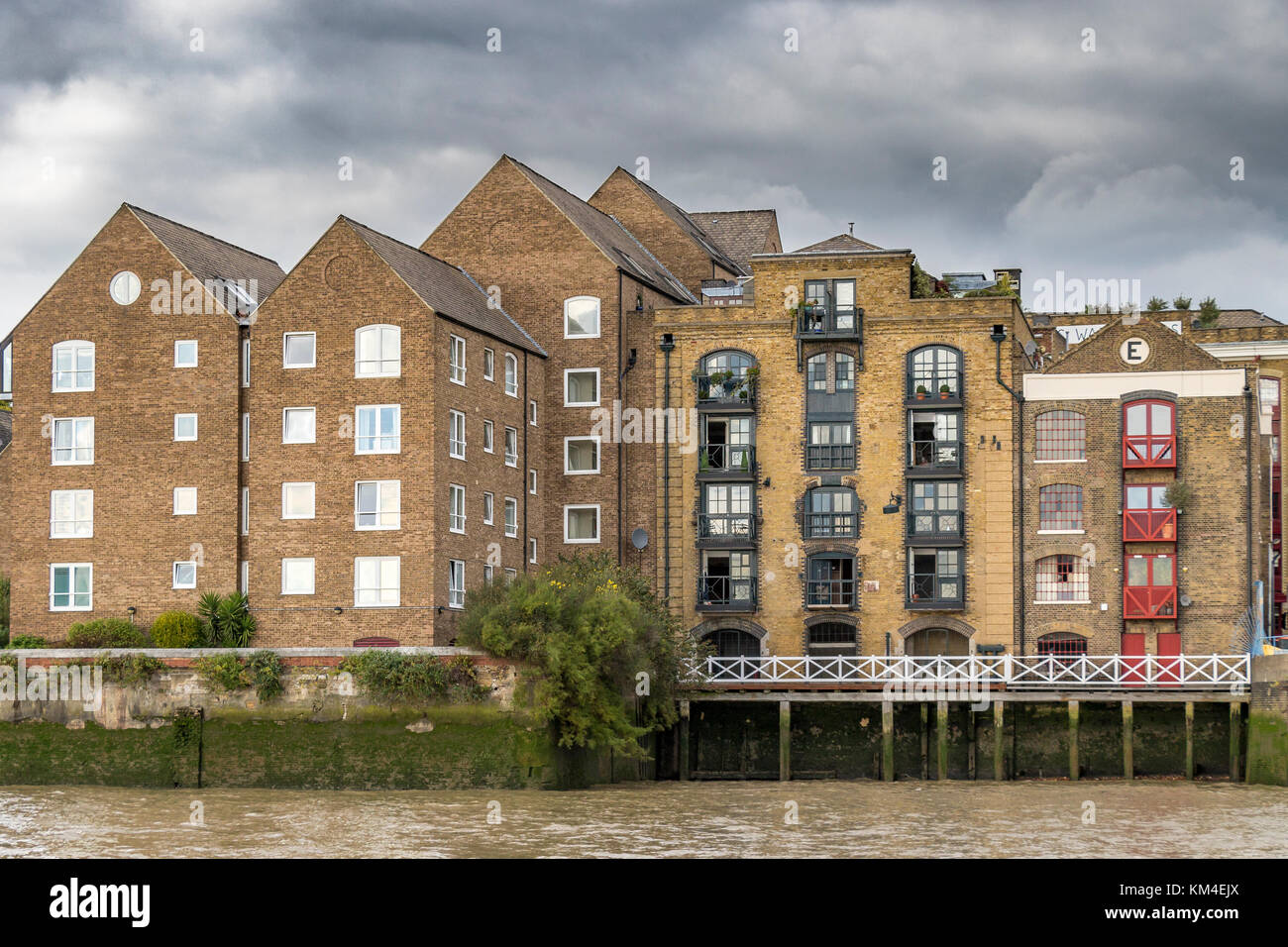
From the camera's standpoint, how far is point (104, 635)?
49.4m

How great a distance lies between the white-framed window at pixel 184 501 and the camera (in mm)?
51594

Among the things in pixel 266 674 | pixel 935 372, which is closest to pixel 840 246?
pixel 935 372

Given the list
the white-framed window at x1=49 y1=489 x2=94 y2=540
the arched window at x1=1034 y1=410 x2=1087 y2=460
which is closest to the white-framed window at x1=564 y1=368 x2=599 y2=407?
the arched window at x1=1034 y1=410 x2=1087 y2=460

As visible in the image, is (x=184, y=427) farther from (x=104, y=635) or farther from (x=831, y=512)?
(x=831, y=512)

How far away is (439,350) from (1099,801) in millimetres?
21643

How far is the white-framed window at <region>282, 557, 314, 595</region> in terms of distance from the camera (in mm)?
49469

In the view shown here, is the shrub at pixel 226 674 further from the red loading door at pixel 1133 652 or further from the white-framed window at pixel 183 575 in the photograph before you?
the red loading door at pixel 1133 652

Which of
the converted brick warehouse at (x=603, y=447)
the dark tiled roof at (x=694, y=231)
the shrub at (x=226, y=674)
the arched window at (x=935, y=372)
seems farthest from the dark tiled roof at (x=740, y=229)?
the shrub at (x=226, y=674)

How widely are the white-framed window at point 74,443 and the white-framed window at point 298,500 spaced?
676 centimetres

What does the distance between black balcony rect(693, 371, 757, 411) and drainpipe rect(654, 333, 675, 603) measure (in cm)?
109

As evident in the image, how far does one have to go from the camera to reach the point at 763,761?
51.7 metres

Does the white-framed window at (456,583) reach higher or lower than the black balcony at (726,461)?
lower

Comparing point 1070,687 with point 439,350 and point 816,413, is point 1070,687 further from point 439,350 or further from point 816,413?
point 439,350
